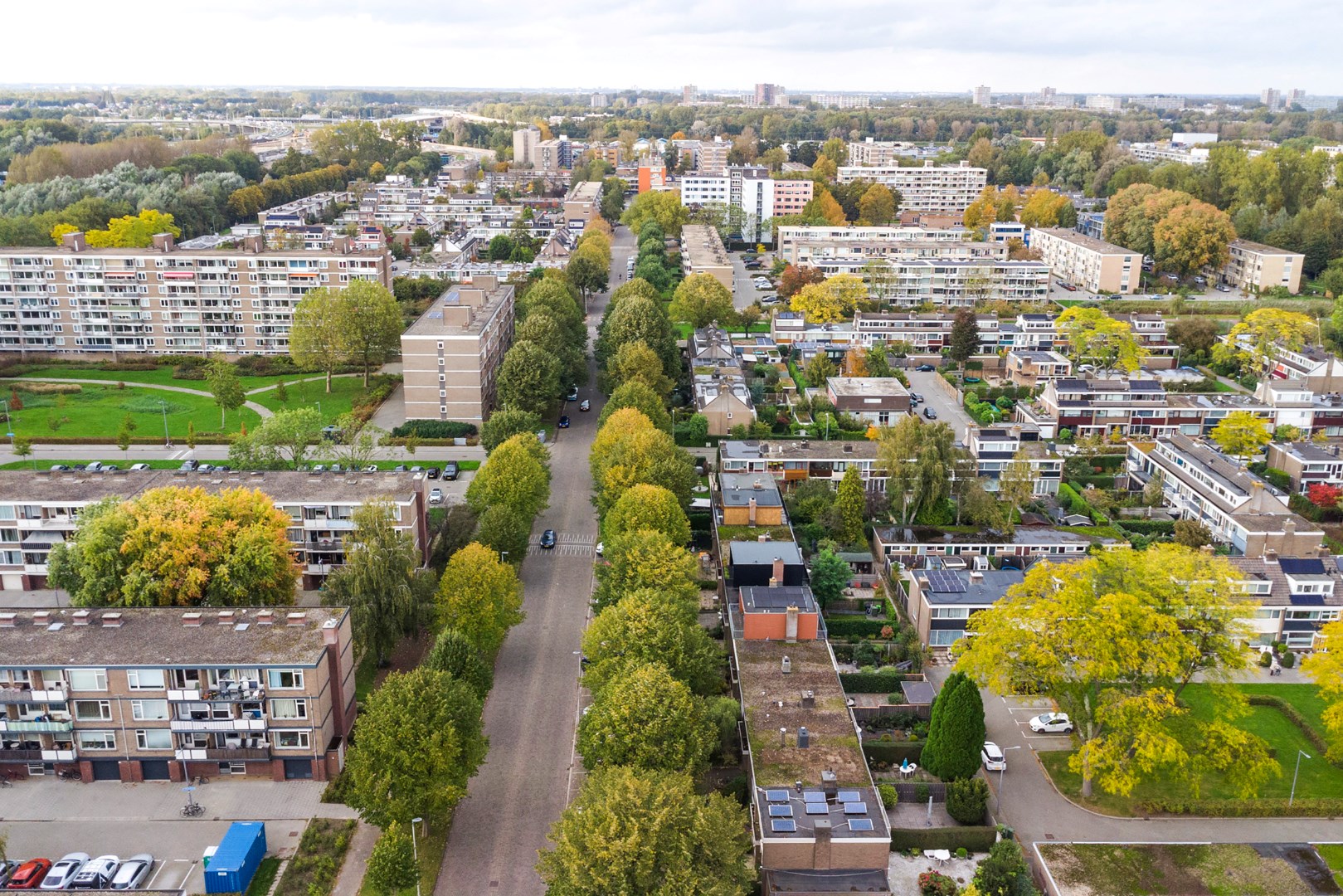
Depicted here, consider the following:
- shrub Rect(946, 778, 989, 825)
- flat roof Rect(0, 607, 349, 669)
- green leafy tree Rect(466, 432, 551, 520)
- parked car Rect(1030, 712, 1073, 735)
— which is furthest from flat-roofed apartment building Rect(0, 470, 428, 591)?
parked car Rect(1030, 712, 1073, 735)

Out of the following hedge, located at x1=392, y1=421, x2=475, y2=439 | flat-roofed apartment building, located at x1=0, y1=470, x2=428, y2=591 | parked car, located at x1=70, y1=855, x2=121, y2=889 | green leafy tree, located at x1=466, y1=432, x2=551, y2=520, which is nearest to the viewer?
parked car, located at x1=70, y1=855, x2=121, y2=889

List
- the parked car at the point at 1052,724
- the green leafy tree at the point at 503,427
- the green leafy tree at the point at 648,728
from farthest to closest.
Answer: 1. the green leafy tree at the point at 503,427
2. the parked car at the point at 1052,724
3. the green leafy tree at the point at 648,728

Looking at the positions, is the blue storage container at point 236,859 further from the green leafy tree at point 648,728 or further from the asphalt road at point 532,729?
the green leafy tree at point 648,728

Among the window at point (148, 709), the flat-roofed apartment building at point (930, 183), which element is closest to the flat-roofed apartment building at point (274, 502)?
the window at point (148, 709)

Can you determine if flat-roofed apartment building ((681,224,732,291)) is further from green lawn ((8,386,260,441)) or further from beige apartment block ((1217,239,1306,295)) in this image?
beige apartment block ((1217,239,1306,295))

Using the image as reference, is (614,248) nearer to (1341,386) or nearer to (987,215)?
(987,215)

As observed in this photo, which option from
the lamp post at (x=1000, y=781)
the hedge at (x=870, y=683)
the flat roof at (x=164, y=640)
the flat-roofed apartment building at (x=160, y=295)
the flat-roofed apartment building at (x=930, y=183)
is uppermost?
the flat-roofed apartment building at (x=930, y=183)

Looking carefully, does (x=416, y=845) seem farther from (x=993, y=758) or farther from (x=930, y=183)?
(x=930, y=183)

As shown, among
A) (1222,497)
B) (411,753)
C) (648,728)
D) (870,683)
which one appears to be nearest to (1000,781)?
(870,683)
